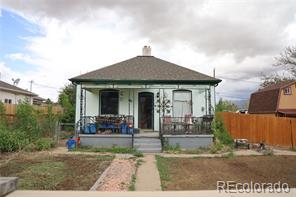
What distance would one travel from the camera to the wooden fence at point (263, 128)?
1703 centimetres

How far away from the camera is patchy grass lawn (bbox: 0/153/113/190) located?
21.3 feet

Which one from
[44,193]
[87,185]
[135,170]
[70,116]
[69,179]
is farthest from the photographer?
[70,116]

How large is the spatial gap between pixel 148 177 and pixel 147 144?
5.77 meters

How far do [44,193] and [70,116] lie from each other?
51.5 ft

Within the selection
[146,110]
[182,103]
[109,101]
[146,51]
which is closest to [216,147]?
[182,103]

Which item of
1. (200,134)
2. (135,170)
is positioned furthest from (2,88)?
(135,170)

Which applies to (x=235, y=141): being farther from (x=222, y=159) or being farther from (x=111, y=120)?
(x=111, y=120)

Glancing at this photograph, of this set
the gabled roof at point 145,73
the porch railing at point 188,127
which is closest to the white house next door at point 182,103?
the gabled roof at point 145,73

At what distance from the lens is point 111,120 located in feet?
46.7

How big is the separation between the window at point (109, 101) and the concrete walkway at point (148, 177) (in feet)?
23.3

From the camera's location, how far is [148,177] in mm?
7523

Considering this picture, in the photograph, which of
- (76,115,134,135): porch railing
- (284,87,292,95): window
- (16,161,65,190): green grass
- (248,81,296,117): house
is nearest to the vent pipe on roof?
(76,115,134,135): porch railing

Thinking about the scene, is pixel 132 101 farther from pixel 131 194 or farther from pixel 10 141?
pixel 131 194

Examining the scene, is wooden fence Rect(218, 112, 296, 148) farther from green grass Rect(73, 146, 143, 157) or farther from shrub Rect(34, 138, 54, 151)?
shrub Rect(34, 138, 54, 151)
